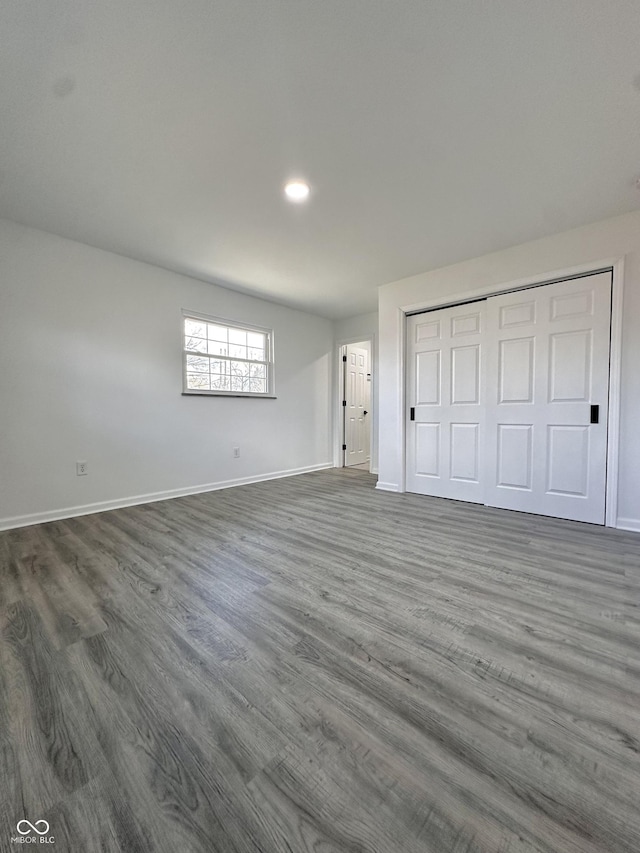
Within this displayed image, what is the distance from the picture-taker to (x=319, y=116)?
1.77m

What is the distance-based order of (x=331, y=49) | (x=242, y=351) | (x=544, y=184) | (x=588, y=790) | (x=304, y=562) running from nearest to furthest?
(x=588, y=790) → (x=331, y=49) → (x=304, y=562) → (x=544, y=184) → (x=242, y=351)

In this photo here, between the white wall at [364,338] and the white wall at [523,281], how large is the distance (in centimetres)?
113

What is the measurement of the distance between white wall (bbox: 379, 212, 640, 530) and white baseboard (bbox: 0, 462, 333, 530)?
1.78m

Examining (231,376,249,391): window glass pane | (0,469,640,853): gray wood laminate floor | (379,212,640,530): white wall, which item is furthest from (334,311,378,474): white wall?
(0,469,640,853): gray wood laminate floor

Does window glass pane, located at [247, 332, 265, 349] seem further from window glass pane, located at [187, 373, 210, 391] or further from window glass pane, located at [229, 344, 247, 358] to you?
window glass pane, located at [187, 373, 210, 391]

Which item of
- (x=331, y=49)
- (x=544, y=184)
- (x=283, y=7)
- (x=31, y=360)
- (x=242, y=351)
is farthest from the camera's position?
(x=242, y=351)

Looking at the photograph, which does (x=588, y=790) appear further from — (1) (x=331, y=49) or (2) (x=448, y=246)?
(2) (x=448, y=246)

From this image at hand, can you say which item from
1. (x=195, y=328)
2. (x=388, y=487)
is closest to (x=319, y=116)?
(x=195, y=328)

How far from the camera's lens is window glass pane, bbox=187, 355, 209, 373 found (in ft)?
13.0

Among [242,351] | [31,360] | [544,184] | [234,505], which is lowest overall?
[234,505]

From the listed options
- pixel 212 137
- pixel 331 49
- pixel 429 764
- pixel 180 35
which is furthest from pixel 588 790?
pixel 212 137

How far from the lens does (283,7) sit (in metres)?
1.31

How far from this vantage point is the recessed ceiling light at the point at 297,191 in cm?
228

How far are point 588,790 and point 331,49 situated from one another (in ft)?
8.77
